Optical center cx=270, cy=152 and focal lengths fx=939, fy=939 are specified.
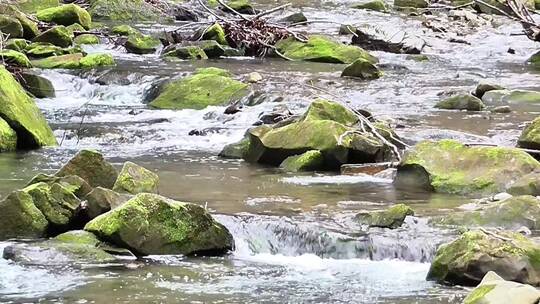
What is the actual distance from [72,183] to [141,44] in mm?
11484

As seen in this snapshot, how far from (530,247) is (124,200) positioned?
3.13 m

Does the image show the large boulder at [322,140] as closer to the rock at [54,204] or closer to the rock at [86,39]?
the rock at [54,204]

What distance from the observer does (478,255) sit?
5852 millimetres

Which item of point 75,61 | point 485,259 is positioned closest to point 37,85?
point 75,61

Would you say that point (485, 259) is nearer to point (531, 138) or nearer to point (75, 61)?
point (531, 138)

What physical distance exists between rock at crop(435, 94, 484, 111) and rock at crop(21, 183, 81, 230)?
732cm

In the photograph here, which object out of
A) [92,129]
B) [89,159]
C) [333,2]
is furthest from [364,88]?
[333,2]

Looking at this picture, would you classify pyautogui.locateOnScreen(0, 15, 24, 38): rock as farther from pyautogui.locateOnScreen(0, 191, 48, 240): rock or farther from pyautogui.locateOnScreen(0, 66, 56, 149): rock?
pyautogui.locateOnScreen(0, 191, 48, 240): rock

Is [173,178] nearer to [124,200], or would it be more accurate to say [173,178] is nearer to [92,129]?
[124,200]

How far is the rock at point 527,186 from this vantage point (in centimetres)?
797

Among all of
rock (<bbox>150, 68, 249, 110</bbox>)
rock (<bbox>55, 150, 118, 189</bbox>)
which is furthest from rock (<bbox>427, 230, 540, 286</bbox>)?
rock (<bbox>150, 68, 249, 110</bbox>)

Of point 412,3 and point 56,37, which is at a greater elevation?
point 56,37

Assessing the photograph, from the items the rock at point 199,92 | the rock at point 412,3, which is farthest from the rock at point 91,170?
the rock at point 412,3

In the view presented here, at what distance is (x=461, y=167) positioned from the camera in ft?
29.0
